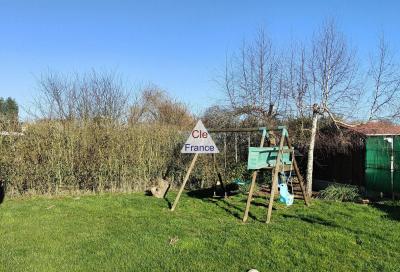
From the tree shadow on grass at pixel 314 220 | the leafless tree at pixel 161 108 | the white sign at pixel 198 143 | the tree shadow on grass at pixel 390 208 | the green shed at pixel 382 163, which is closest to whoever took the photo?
the tree shadow on grass at pixel 314 220

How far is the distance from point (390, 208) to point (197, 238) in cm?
537

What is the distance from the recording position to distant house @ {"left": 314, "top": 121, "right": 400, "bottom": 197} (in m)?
12.4

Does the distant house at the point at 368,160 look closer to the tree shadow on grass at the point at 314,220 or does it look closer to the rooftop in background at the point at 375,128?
the rooftop in background at the point at 375,128

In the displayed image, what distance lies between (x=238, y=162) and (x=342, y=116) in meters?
3.96

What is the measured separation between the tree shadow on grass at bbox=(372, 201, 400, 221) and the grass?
19 mm

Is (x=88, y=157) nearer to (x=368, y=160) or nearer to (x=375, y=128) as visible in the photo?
(x=368, y=160)

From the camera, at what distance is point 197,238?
7.59 metres

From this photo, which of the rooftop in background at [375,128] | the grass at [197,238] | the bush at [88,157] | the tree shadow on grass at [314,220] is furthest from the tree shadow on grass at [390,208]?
the bush at [88,157]

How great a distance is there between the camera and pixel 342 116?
14180 millimetres

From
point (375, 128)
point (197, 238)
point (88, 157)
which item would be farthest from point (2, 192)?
point (375, 128)

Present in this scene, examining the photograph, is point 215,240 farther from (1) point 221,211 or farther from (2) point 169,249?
(1) point 221,211

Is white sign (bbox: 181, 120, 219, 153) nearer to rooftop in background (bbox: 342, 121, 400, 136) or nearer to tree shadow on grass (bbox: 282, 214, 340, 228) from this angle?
tree shadow on grass (bbox: 282, 214, 340, 228)

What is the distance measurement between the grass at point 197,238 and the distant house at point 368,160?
1.95 m

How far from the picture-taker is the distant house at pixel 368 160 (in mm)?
12445
